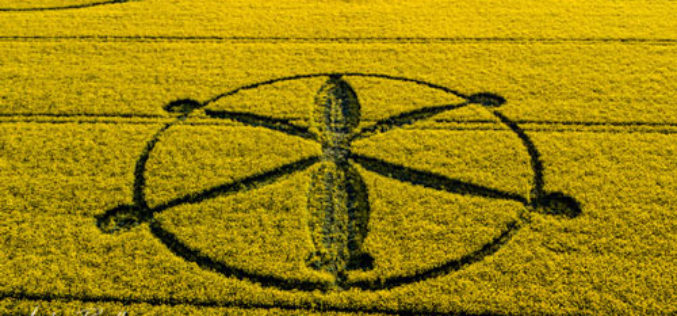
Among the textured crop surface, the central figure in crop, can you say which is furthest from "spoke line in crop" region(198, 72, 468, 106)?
the central figure in crop

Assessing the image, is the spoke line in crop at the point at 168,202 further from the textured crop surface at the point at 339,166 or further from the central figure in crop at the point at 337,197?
the central figure in crop at the point at 337,197

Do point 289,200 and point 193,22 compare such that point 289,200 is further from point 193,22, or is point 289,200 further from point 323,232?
point 193,22

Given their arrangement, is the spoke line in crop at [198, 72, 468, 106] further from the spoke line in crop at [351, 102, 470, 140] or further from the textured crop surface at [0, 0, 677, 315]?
the spoke line in crop at [351, 102, 470, 140]

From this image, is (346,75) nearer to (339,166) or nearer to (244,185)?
(339,166)

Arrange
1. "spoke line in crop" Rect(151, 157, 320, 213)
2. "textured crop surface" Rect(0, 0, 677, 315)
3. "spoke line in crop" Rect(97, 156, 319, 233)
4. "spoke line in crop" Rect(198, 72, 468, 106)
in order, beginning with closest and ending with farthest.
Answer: "textured crop surface" Rect(0, 0, 677, 315) < "spoke line in crop" Rect(97, 156, 319, 233) < "spoke line in crop" Rect(151, 157, 320, 213) < "spoke line in crop" Rect(198, 72, 468, 106)

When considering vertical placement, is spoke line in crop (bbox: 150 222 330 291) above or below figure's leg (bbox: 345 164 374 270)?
below
